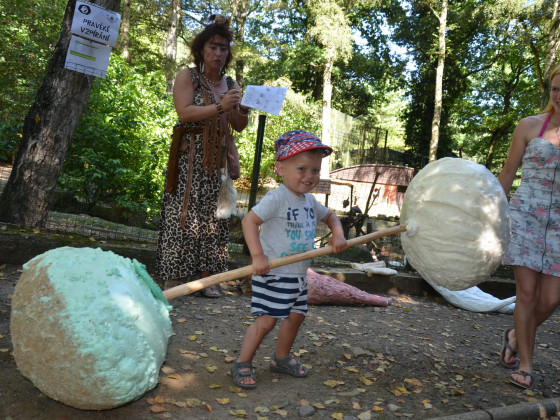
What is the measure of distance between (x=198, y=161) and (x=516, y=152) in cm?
279

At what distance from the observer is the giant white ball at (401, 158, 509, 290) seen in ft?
9.12

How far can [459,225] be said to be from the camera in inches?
109

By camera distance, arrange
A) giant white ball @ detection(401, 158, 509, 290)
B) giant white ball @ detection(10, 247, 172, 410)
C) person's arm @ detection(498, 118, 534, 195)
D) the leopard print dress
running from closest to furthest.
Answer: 1. giant white ball @ detection(10, 247, 172, 410)
2. giant white ball @ detection(401, 158, 509, 290)
3. person's arm @ detection(498, 118, 534, 195)
4. the leopard print dress

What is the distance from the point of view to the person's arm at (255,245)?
8.55 ft

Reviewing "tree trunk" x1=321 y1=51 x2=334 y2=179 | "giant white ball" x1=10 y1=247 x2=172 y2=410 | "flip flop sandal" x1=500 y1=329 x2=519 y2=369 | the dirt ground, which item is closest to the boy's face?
"giant white ball" x1=10 y1=247 x2=172 y2=410

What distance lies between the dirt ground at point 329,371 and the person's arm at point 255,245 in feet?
2.81

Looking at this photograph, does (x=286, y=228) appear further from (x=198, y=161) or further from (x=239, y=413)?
(x=198, y=161)

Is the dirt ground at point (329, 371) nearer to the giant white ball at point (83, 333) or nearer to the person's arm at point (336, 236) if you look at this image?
the giant white ball at point (83, 333)

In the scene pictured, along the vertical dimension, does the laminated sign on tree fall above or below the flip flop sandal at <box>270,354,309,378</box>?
above

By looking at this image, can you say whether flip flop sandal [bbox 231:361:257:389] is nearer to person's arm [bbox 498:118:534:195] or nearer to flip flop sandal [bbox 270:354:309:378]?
flip flop sandal [bbox 270:354:309:378]

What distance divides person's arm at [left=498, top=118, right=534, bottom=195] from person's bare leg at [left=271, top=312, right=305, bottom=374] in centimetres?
197

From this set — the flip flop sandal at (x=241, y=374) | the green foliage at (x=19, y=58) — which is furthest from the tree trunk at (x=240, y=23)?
the flip flop sandal at (x=241, y=374)

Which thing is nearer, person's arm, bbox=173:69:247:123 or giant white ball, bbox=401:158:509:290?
giant white ball, bbox=401:158:509:290

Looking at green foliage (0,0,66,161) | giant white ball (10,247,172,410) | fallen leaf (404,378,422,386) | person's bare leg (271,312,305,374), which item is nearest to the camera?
giant white ball (10,247,172,410)
